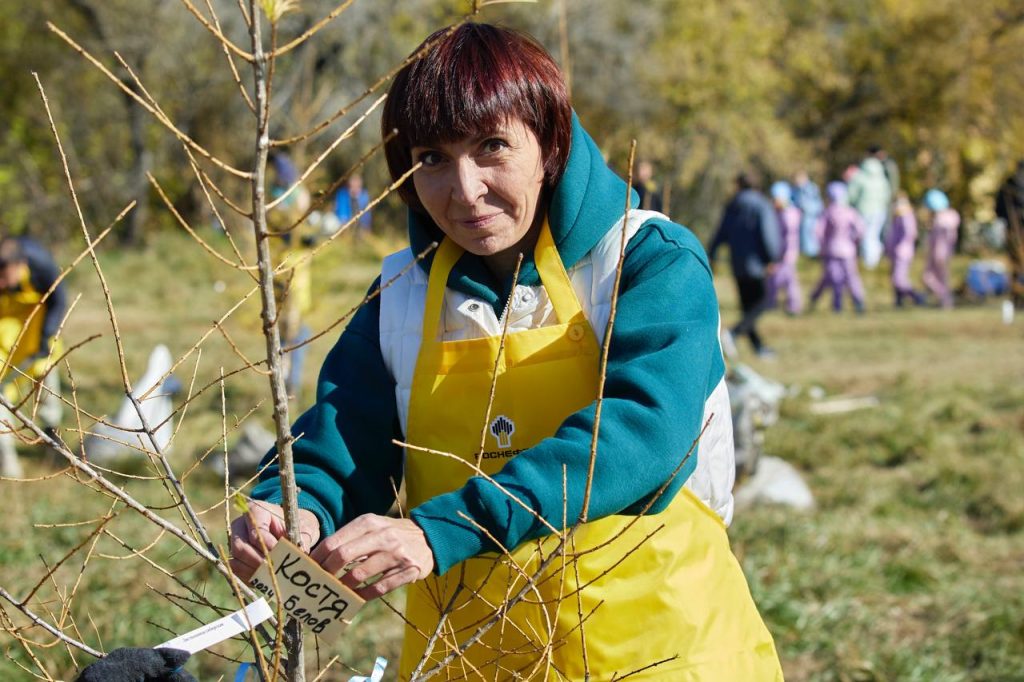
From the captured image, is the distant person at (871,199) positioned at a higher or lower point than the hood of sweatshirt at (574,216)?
lower

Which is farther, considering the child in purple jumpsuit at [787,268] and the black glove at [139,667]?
the child in purple jumpsuit at [787,268]

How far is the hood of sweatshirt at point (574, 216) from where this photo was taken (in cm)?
178

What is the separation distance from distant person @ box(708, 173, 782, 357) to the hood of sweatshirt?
9702mm

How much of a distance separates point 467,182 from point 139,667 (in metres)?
0.75

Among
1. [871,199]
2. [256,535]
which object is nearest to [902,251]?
[871,199]

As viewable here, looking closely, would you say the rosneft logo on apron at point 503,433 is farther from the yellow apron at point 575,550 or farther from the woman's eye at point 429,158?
the woman's eye at point 429,158

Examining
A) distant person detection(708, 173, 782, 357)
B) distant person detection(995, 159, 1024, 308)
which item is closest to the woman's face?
distant person detection(995, 159, 1024, 308)

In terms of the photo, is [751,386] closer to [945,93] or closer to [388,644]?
[388,644]

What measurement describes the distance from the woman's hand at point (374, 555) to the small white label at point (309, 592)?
0.02 m

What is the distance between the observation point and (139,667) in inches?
55.5

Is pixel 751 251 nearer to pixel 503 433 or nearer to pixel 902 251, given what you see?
pixel 902 251

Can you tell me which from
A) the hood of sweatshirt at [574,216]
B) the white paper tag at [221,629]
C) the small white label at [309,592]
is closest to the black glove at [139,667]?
the white paper tag at [221,629]

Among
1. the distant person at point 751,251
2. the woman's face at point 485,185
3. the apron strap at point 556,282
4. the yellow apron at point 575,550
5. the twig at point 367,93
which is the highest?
the twig at point 367,93

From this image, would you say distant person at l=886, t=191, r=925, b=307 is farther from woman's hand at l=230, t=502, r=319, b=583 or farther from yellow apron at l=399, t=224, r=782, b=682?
woman's hand at l=230, t=502, r=319, b=583
